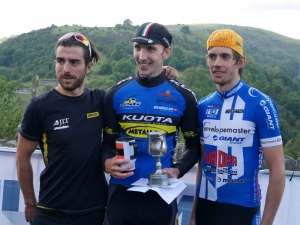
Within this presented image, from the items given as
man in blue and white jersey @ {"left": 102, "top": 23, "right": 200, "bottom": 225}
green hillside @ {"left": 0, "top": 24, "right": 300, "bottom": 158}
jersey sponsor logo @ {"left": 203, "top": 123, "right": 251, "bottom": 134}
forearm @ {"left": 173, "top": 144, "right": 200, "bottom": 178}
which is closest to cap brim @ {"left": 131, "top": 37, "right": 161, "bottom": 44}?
man in blue and white jersey @ {"left": 102, "top": 23, "right": 200, "bottom": 225}

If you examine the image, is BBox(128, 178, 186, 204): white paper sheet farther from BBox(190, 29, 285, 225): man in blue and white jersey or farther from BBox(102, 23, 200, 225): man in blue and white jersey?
BBox(190, 29, 285, 225): man in blue and white jersey

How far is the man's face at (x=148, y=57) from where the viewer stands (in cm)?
303

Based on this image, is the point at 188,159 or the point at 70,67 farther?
the point at 188,159

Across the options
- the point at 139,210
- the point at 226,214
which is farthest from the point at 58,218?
the point at 226,214

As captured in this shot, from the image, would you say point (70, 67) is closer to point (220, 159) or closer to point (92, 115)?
point (92, 115)

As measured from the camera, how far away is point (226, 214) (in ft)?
9.77

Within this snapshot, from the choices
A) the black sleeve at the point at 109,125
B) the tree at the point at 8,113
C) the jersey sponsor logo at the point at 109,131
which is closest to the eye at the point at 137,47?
the black sleeve at the point at 109,125

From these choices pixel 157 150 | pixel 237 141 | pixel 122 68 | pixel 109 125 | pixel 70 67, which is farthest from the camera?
pixel 122 68

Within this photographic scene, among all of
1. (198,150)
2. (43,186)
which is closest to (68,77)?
(43,186)

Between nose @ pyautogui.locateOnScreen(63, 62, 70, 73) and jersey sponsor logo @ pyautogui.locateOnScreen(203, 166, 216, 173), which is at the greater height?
nose @ pyautogui.locateOnScreen(63, 62, 70, 73)

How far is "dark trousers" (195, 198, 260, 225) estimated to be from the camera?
2934mm

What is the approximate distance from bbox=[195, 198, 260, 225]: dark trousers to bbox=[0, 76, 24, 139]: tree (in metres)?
9.14

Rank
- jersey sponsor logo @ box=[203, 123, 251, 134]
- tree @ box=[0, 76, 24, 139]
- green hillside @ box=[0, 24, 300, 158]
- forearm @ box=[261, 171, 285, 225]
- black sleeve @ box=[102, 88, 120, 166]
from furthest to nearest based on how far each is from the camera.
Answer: green hillside @ box=[0, 24, 300, 158] → tree @ box=[0, 76, 24, 139] → black sleeve @ box=[102, 88, 120, 166] → jersey sponsor logo @ box=[203, 123, 251, 134] → forearm @ box=[261, 171, 285, 225]

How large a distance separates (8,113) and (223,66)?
10718 millimetres
